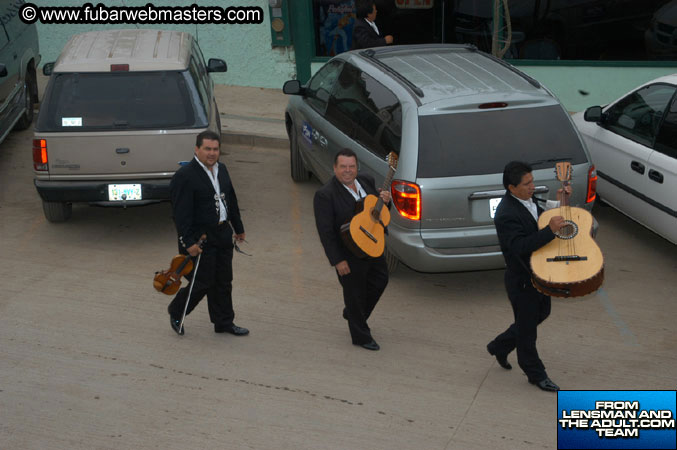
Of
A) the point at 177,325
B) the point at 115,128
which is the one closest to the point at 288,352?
the point at 177,325

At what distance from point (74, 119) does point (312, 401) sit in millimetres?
4258

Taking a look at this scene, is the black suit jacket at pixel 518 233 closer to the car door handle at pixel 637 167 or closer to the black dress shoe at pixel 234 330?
the black dress shoe at pixel 234 330

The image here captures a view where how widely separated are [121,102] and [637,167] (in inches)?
199

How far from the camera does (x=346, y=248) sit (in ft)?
20.9

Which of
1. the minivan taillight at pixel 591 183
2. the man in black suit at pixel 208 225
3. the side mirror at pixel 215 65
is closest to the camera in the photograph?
the man in black suit at pixel 208 225

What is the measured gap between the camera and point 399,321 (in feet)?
23.7

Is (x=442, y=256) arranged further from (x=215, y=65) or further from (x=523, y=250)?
(x=215, y=65)

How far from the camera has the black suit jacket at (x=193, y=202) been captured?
641cm

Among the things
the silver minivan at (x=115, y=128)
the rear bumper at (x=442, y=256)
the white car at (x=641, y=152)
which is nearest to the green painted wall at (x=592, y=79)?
the white car at (x=641, y=152)

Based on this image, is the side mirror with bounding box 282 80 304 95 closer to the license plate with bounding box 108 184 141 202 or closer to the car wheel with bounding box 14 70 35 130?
the license plate with bounding box 108 184 141 202

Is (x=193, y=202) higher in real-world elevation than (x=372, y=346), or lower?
higher

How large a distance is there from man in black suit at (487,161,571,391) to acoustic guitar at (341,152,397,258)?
96 cm

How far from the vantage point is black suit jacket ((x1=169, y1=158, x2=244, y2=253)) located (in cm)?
641

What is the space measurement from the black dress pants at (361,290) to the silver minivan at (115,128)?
291cm
